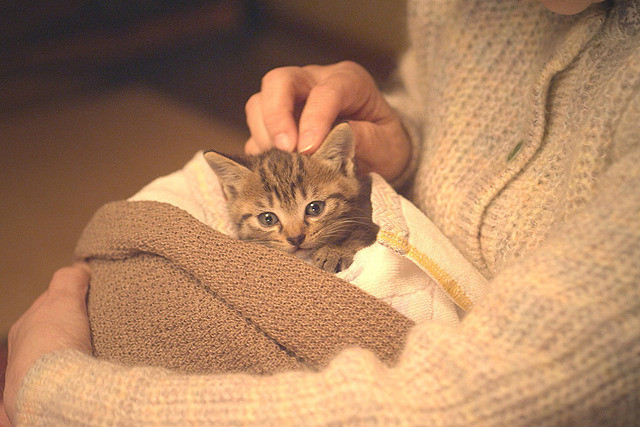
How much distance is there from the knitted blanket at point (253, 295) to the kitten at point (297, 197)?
0.44ft

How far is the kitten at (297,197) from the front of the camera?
108 centimetres

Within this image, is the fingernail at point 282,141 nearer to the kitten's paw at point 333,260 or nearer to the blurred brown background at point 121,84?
the kitten's paw at point 333,260

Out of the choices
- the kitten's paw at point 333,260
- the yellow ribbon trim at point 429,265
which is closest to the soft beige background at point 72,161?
the kitten's paw at point 333,260

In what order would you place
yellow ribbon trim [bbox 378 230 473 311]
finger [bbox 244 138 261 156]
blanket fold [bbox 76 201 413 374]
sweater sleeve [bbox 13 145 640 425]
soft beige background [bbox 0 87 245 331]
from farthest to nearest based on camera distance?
soft beige background [bbox 0 87 245 331] → finger [bbox 244 138 261 156] → yellow ribbon trim [bbox 378 230 473 311] → blanket fold [bbox 76 201 413 374] → sweater sleeve [bbox 13 145 640 425]

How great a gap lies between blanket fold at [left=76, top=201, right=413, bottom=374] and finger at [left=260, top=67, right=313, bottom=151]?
0.28 m

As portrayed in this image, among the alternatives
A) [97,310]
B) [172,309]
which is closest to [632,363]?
[172,309]

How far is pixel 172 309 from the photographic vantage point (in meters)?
0.85

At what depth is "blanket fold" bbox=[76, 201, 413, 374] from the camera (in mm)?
775

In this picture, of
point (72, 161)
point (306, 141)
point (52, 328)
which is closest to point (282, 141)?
point (306, 141)

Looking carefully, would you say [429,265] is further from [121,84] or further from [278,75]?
[121,84]

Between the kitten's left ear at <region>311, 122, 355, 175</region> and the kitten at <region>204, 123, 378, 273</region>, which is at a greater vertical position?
the kitten's left ear at <region>311, 122, 355, 175</region>

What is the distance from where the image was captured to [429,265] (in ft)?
2.90

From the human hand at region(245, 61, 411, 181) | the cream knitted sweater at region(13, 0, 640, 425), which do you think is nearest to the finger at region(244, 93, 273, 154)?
the human hand at region(245, 61, 411, 181)

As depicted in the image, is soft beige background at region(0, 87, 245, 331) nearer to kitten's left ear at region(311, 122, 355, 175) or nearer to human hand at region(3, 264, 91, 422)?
human hand at region(3, 264, 91, 422)
